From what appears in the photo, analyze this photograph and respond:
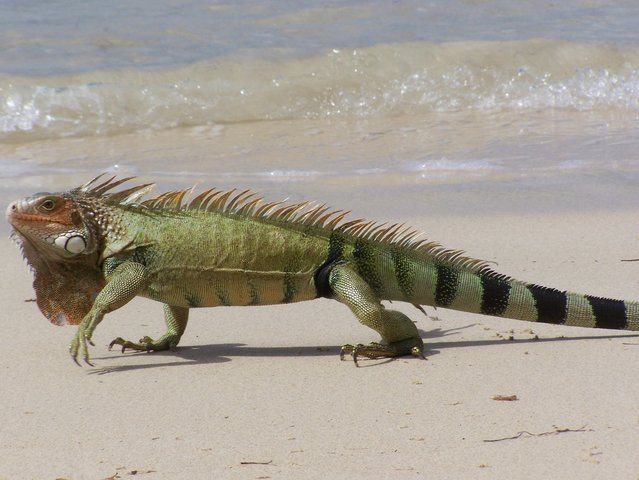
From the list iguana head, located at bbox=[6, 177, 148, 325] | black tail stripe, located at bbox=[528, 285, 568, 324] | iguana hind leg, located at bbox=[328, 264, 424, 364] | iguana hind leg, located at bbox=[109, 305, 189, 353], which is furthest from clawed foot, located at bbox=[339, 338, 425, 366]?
iguana head, located at bbox=[6, 177, 148, 325]

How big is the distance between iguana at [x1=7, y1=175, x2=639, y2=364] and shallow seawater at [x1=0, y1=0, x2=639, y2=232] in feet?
12.3

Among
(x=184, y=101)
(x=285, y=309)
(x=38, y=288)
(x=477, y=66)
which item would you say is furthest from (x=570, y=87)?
(x=38, y=288)

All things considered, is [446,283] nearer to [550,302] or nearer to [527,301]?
[527,301]

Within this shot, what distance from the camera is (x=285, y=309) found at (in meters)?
7.80

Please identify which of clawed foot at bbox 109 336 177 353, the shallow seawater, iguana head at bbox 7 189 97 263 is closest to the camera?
iguana head at bbox 7 189 97 263

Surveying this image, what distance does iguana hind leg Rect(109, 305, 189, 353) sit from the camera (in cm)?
696

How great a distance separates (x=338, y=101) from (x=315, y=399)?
13179 millimetres

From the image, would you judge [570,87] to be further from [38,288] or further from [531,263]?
[38,288]

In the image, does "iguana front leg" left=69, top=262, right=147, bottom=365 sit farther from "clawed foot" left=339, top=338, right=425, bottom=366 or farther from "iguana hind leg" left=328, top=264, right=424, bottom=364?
"clawed foot" left=339, top=338, right=425, bottom=366

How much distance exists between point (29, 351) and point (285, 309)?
1957 millimetres

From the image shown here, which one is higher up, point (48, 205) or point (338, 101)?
point (338, 101)

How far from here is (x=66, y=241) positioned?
6.49 metres

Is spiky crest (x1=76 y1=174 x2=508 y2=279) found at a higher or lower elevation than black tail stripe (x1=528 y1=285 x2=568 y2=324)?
higher

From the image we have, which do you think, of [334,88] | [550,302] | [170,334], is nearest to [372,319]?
[550,302]
